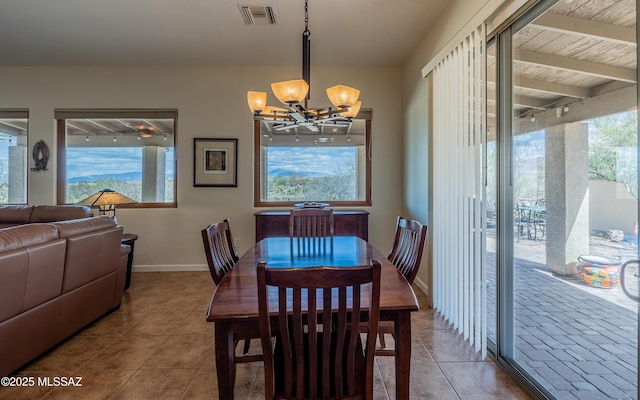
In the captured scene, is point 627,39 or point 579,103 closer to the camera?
point 627,39

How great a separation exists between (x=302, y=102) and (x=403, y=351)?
1.96 metres

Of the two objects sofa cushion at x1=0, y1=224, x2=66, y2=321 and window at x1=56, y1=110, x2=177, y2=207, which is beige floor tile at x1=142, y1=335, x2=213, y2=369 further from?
window at x1=56, y1=110, x2=177, y2=207

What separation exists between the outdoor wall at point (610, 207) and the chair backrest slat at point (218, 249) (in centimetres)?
189

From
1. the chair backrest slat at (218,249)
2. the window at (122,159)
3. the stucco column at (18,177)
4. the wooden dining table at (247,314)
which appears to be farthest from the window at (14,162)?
the wooden dining table at (247,314)

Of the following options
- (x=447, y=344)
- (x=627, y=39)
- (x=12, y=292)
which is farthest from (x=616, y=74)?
(x=12, y=292)

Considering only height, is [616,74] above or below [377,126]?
below

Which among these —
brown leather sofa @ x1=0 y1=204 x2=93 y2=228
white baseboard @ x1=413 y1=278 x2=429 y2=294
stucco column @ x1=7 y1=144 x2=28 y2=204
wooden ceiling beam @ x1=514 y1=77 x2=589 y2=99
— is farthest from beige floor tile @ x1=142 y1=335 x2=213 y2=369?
stucco column @ x1=7 y1=144 x2=28 y2=204

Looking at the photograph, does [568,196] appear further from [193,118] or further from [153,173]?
[153,173]

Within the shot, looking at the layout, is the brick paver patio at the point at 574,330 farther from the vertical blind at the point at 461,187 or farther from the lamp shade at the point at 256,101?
the lamp shade at the point at 256,101

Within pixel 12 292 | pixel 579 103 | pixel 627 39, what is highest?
pixel 627 39

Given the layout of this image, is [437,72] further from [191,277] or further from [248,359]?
[191,277]

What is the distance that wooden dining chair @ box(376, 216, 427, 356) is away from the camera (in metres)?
1.64

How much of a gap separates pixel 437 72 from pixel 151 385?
3.18 meters

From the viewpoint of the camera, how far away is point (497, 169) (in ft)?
6.50
